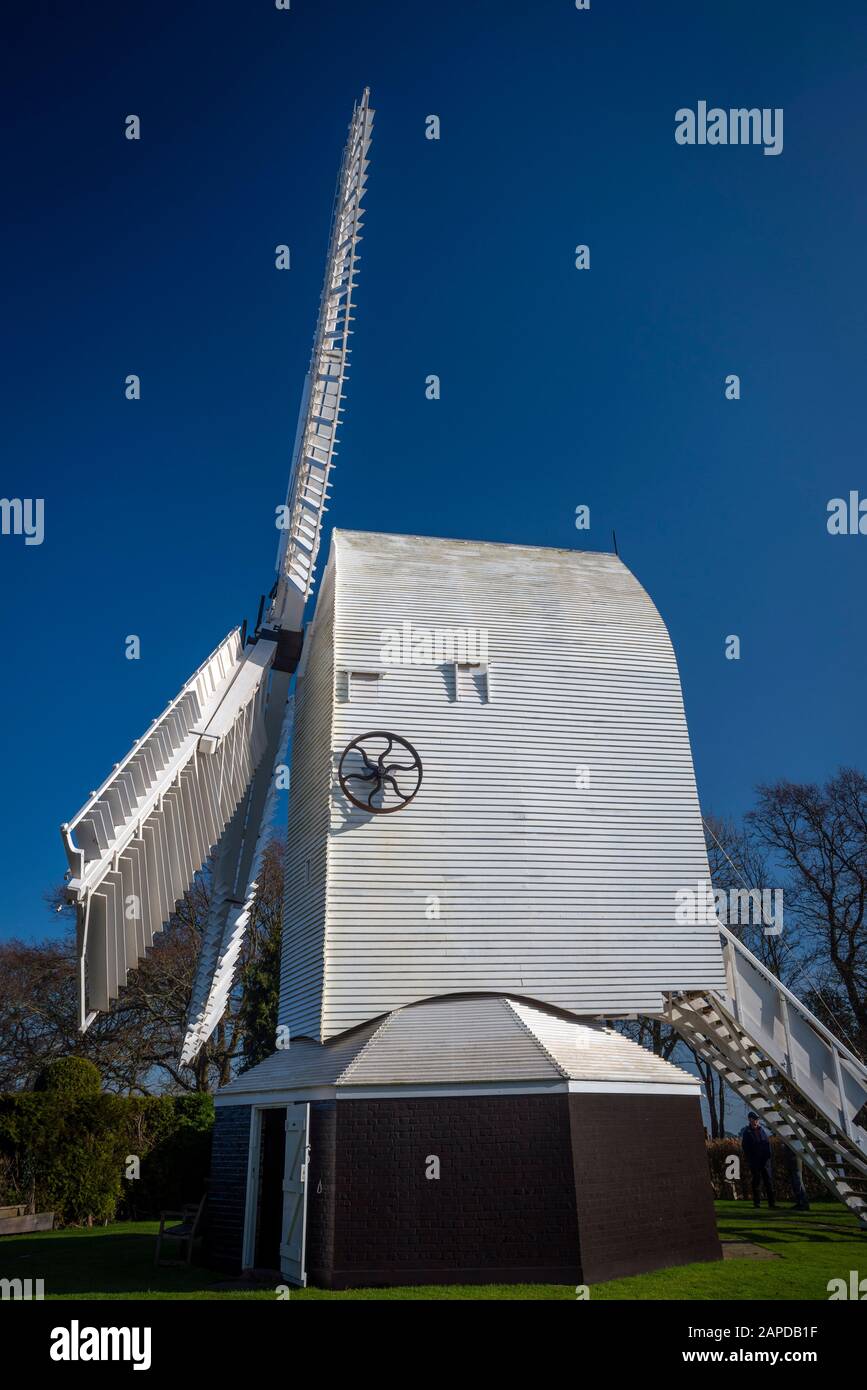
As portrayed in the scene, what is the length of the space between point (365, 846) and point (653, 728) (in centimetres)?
597

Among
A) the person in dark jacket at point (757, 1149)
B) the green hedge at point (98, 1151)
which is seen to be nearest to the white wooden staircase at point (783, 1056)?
the person in dark jacket at point (757, 1149)

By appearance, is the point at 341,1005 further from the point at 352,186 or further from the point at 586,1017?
the point at 352,186

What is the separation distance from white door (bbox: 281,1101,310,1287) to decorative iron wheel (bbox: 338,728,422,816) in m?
4.67

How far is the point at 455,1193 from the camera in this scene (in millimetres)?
11781

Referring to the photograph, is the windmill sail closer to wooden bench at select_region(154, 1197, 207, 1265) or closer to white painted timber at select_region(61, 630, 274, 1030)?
white painted timber at select_region(61, 630, 274, 1030)

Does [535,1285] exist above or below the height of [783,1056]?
below

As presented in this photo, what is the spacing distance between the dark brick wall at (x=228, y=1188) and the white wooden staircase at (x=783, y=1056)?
717 centimetres

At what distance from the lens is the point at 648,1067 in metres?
13.8

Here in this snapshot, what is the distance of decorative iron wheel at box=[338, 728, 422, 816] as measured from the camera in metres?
15.2

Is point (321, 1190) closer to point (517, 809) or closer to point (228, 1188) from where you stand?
point (228, 1188)

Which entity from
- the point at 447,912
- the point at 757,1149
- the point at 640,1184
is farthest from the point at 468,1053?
the point at 757,1149

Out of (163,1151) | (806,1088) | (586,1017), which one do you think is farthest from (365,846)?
(163,1151)

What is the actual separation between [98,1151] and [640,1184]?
13.1 m
